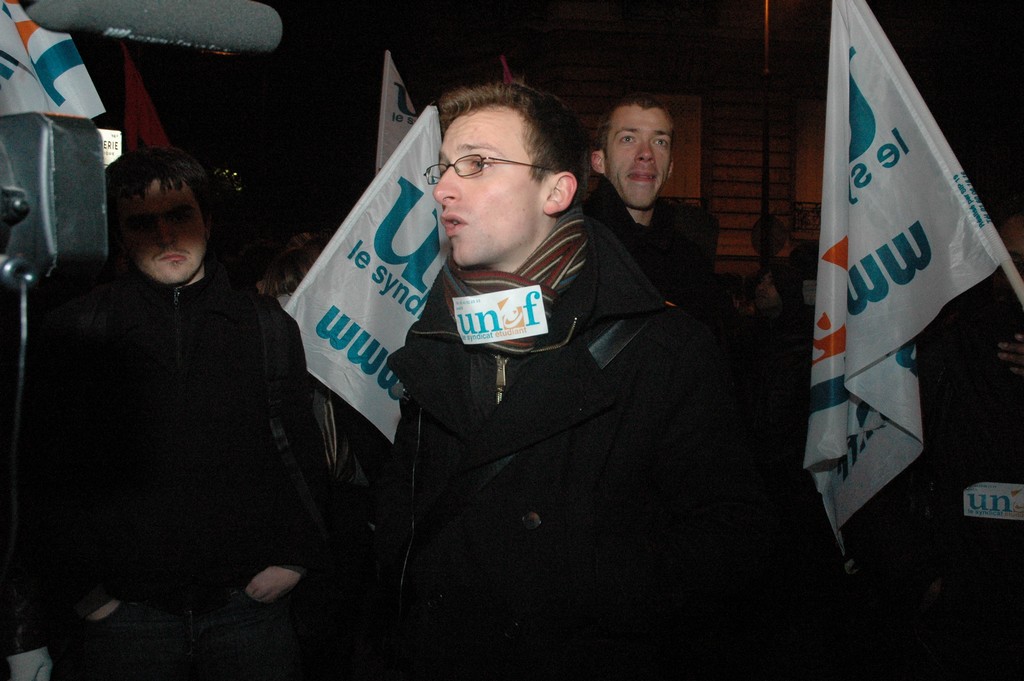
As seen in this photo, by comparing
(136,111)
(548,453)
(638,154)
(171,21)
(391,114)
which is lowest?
(548,453)

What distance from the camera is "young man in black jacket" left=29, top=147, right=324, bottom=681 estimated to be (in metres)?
2.43

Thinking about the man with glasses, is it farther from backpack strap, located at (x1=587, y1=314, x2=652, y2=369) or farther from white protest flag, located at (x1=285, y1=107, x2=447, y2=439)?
white protest flag, located at (x1=285, y1=107, x2=447, y2=439)

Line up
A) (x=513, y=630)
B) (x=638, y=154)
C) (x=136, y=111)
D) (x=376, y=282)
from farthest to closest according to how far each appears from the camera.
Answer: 1. (x=136, y=111)
2. (x=376, y=282)
3. (x=638, y=154)
4. (x=513, y=630)

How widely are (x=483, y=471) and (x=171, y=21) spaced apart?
122 cm

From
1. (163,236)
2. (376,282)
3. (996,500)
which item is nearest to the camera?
(163,236)

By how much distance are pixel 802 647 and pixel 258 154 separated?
893 inches

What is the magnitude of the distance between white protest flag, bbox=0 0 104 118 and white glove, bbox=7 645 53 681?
1935 millimetres

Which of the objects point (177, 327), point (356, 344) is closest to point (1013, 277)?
point (356, 344)

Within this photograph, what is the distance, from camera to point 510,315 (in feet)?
6.70

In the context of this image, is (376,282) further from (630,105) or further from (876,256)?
(876,256)

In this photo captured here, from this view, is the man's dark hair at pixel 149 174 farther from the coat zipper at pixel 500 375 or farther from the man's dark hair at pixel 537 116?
the coat zipper at pixel 500 375

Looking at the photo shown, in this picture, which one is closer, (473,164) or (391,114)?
(473,164)

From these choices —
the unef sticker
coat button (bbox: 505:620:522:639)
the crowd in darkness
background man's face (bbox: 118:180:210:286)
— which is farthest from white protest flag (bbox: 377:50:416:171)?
coat button (bbox: 505:620:522:639)

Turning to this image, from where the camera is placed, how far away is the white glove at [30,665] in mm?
2215
